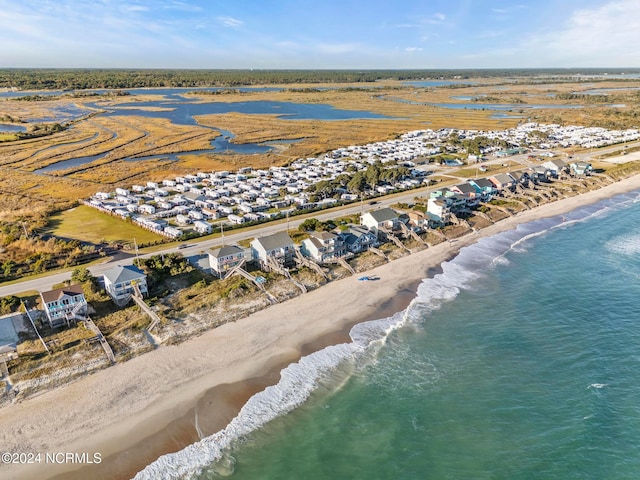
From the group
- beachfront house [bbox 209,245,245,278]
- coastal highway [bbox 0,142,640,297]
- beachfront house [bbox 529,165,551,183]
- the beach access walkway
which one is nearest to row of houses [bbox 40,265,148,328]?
the beach access walkway

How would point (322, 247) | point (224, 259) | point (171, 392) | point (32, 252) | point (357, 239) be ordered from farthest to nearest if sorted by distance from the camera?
point (357, 239) → point (32, 252) → point (322, 247) → point (224, 259) → point (171, 392)

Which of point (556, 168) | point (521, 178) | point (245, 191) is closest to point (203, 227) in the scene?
point (245, 191)

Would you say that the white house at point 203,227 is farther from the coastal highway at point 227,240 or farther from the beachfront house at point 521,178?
the beachfront house at point 521,178

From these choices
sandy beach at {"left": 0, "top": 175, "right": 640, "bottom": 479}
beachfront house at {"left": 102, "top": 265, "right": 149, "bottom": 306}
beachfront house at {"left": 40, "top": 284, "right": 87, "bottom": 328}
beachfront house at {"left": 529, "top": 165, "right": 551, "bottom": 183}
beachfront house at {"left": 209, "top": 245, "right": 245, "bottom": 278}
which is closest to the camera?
sandy beach at {"left": 0, "top": 175, "right": 640, "bottom": 479}

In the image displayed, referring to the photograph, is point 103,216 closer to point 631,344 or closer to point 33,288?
point 33,288

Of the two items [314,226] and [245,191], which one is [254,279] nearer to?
[314,226]

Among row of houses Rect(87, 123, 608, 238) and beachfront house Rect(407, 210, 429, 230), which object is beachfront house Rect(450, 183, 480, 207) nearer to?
beachfront house Rect(407, 210, 429, 230)
